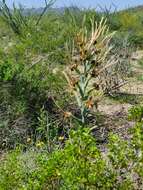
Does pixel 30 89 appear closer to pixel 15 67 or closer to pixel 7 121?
pixel 15 67

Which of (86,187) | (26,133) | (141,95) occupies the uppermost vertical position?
(86,187)

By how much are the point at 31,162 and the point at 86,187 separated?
5.93 feet

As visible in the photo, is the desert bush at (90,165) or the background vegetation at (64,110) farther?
the background vegetation at (64,110)

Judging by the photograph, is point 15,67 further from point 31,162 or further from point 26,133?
point 31,162

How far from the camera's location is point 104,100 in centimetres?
1194

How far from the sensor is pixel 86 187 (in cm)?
491

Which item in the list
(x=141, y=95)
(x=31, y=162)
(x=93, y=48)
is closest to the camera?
(x=31, y=162)

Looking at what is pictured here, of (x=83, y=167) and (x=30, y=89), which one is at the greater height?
(x=83, y=167)

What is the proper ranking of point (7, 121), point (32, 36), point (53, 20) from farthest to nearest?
point (53, 20) < point (32, 36) < point (7, 121)

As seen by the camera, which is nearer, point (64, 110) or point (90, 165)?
point (90, 165)

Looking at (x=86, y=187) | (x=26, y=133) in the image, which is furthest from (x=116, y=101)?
(x=86, y=187)

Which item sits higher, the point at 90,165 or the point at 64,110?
the point at 90,165

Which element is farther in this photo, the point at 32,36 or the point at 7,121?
the point at 32,36

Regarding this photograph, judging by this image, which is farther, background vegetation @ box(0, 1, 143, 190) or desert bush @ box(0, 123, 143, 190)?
background vegetation @ box(0, 1, 143, 190)
